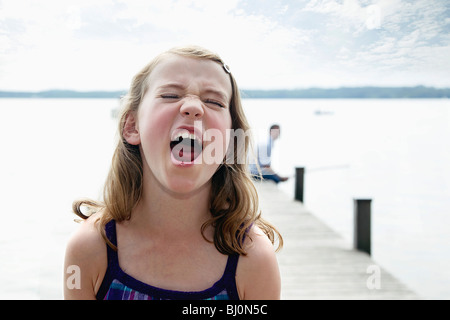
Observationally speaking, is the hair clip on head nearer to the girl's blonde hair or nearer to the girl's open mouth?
the girl's blonde hair

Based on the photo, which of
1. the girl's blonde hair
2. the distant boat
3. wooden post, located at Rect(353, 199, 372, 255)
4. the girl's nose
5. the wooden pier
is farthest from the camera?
the distant boat

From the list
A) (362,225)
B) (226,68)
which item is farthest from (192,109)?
(362,225)

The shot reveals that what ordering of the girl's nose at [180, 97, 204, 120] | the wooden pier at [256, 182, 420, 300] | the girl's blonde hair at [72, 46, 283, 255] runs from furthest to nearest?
the wooden pier at [256, 182, 420, 300]
the girl's blonde hair at [72, 46, 283, 255]
the girl's nose at [180, 97, 204, 120]

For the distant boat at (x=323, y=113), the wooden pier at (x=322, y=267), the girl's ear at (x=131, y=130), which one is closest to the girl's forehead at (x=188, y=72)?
the girl's ear at (x=131, y=130)

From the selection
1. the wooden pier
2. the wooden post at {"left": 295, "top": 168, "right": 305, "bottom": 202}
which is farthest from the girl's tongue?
the wooden post at {"left": 295, "top": 168, "right": 305, "bottom": 202}

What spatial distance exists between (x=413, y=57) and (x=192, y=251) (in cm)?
121

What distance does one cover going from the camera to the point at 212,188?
1088 millimetres

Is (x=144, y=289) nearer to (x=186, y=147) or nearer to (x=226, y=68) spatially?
(x=186, y=147)

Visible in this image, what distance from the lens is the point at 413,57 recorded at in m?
1.62

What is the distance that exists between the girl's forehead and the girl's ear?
12 centimetres

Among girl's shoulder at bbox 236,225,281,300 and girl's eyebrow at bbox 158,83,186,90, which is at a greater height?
girl's eyebrow at bbox 158,83,186,90

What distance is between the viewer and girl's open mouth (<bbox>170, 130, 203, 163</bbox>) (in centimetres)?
86

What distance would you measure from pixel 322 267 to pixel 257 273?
139 inches

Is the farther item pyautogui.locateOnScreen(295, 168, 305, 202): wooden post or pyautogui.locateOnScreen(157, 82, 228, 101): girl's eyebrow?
pyautogui.locateOnScreen(295, 168, 305, 202): wooden post
